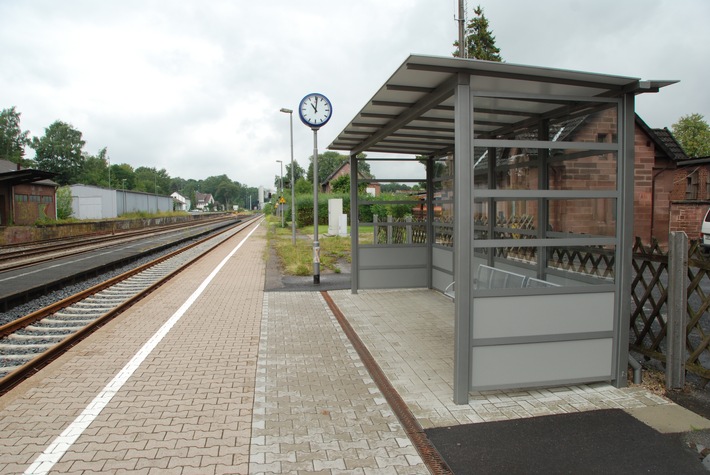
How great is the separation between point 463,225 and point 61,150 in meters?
106

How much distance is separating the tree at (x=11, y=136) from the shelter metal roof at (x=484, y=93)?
91.8 m

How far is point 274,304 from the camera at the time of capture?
9.54 m

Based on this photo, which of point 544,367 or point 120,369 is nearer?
point 544,367

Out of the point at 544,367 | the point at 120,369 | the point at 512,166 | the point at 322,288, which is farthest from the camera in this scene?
the point at 322,288

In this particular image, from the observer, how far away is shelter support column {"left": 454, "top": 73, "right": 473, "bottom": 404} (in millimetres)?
4480

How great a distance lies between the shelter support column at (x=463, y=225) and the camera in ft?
14.7

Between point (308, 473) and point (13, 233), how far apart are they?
28.7m

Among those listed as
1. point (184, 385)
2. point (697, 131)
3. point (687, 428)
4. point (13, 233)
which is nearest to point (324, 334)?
point (184, 385)

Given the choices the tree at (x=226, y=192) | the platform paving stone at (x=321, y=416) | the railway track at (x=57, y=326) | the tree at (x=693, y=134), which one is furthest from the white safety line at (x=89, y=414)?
the tree at (x=226, y=192)

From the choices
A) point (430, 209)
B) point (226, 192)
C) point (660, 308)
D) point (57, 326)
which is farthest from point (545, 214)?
point (226, 192)

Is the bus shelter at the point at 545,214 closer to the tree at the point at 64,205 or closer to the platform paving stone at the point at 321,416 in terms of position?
the platform paving stone at the point at 321,416

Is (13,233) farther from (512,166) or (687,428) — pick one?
(687,428)

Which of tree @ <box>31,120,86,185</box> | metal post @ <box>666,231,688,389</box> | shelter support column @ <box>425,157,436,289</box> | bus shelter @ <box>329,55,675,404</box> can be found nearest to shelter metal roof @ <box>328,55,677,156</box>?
bus shelter @ <box>329,55,675,404</box>

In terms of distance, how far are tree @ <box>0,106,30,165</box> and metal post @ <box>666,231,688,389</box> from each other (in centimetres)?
9498
